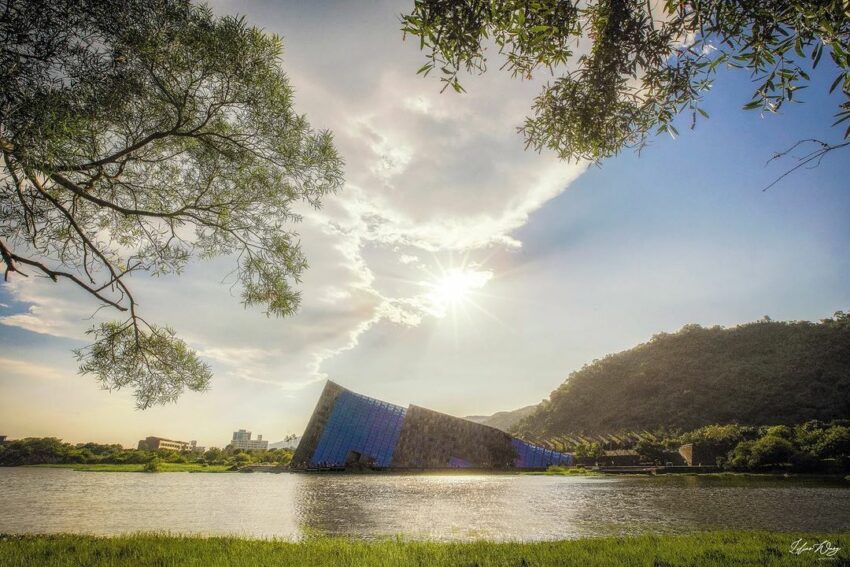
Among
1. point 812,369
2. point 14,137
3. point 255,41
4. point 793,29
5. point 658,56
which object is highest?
point 812,369

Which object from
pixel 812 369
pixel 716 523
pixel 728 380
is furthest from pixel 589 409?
pixel 716 523

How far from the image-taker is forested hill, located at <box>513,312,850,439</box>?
81.1 metres

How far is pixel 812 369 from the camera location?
3435 inches

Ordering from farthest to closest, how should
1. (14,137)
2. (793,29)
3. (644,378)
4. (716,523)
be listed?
(644,378) → (716,523) → (14,137) → (793,29)

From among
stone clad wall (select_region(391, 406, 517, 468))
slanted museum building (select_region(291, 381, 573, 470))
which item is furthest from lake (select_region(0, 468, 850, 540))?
stone clad wall (select_region(391, 406, 517, 468))

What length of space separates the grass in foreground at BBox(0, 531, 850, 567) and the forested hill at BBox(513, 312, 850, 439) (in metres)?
92.4

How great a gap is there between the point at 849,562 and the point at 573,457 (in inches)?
2941

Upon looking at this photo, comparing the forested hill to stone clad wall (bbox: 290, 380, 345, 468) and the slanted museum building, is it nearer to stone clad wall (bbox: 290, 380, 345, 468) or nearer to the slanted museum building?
the slanted museum building

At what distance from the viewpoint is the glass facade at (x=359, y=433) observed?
61.6 meters

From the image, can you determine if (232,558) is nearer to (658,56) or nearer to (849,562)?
(849,562)

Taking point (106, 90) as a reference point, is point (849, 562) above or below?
below
